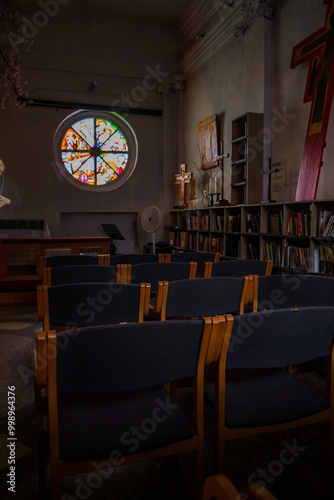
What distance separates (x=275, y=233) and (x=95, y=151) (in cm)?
552

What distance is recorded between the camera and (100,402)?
1.34 meters

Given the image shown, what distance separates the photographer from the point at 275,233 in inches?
195

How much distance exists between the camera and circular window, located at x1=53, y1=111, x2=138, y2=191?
8758mm

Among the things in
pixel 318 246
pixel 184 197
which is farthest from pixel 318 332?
pixel 184 197

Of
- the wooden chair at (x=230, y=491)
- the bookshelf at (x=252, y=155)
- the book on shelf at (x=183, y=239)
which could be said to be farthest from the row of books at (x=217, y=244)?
the wooden chair at (x=230, y=491)

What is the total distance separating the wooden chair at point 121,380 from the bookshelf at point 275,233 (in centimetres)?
325

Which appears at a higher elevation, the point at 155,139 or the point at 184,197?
the point at 155,139

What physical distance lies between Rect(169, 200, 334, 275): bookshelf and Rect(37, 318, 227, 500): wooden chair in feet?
10.7

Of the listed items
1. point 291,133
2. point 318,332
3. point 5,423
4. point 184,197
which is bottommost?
point 5,423

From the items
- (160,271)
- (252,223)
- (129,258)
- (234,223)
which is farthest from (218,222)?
(160,271)

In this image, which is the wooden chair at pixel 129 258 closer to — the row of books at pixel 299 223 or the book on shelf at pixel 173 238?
the row of books at pixel 299 223

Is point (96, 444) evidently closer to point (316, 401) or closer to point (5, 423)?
point (316, 401)

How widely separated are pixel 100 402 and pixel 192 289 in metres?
0.81

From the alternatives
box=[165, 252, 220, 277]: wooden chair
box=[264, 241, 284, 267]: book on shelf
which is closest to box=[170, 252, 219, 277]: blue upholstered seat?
box=[165, 252, 220, 277]: wooden chair
